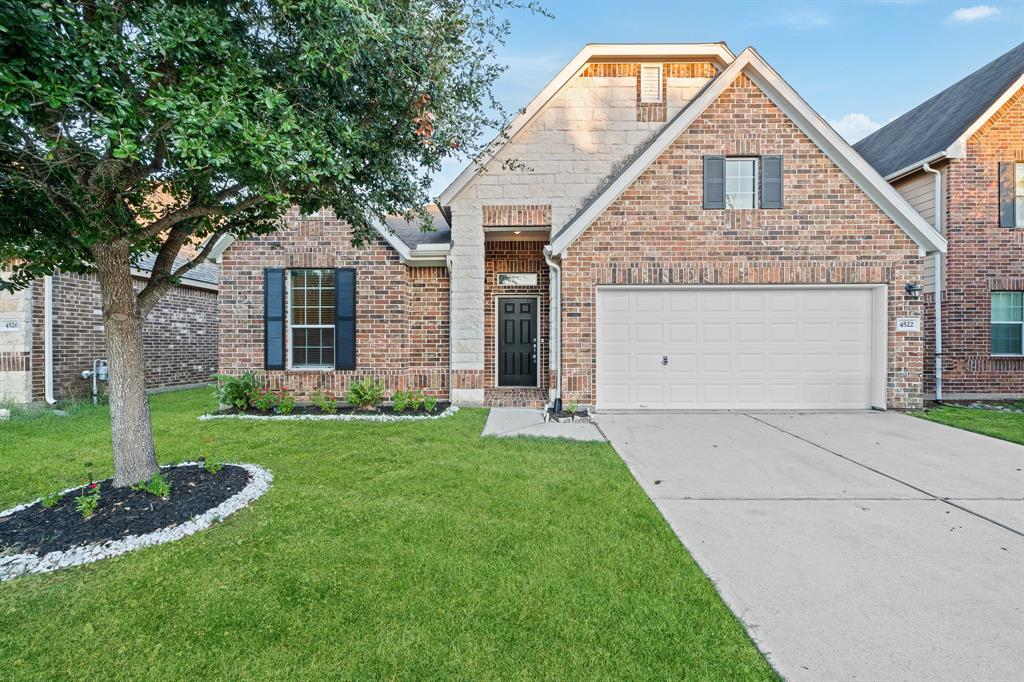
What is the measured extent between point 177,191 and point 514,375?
25.2ft

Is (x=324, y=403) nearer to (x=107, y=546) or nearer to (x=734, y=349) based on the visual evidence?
(x=107, y=546)

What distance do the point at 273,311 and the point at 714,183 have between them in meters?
8.88

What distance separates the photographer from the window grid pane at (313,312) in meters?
9.41

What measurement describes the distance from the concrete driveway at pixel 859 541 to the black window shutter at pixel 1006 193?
6665mm

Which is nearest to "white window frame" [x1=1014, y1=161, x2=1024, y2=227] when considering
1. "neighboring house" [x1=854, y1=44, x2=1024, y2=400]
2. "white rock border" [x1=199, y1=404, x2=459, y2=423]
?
"neighboring house" [x1=854, y1=44, x2=1024, y2=400]

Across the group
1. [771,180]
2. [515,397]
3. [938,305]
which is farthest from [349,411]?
[938,305]

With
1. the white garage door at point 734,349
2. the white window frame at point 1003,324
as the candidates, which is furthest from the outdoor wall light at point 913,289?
the white window frame at point 1003,324

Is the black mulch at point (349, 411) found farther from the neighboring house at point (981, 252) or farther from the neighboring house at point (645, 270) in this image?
the neighboring house at point (981, 252)

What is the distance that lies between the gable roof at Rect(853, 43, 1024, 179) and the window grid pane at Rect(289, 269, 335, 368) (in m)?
13.5

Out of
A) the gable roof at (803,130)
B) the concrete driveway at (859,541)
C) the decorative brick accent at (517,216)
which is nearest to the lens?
the concrete driveway at (859,541)

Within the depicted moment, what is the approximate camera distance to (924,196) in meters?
10.8

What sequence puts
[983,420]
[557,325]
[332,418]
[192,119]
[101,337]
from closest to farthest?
1. [192,119]
2. [983,420]
3. [332,418]
4. [557,325]
5. [101,337]

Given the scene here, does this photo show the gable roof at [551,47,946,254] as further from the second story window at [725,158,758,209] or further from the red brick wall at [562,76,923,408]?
the second story window at [725,158,758,209]

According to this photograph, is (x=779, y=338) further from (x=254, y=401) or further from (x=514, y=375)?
(x=254, y=401)
